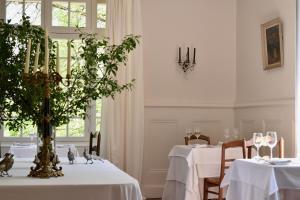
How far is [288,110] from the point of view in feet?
17.3

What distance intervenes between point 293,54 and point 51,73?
363cm

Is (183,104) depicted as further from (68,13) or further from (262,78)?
(68,13)

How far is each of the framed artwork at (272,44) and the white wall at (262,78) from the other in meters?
0.07

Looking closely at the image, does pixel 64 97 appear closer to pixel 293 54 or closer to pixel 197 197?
pixel 197 197

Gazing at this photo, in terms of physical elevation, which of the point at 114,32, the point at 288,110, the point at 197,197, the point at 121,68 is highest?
the point at 114,32

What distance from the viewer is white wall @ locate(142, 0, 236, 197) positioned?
6.67m

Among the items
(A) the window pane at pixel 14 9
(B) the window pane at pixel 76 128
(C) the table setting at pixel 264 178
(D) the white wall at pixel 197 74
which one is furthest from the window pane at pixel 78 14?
(C) the table setting at pixel 264 178

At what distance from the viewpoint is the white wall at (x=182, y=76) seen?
263 inches

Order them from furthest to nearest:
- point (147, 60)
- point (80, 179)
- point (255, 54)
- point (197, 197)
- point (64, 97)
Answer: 1. point (147, 60)
2. point (255, 54)
3. point (197, 197)
4. point (64, 97)
5. point (80, 179)

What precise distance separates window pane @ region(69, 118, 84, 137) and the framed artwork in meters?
2.71

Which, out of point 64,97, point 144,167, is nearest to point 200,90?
point 144,167

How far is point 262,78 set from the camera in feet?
19.9

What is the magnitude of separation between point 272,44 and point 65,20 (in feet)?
9.61

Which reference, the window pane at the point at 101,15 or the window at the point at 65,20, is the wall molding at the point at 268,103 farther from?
the window pane at the point at 101,15
